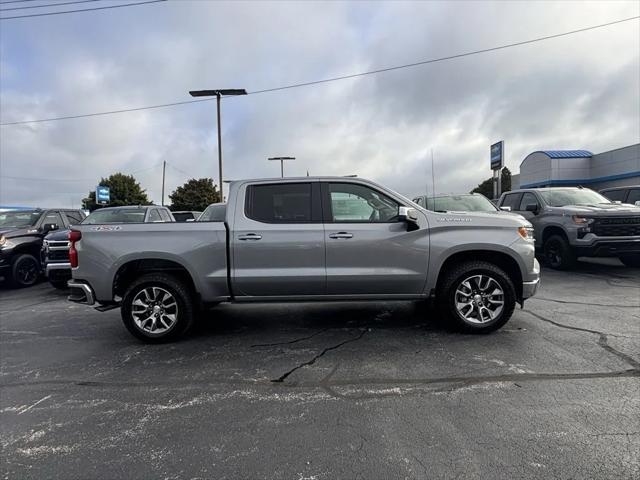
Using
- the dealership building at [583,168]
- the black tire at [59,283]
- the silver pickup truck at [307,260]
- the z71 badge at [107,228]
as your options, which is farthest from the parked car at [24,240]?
the dealership building at [583,168]

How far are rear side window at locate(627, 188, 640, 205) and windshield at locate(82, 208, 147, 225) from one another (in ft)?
44.1

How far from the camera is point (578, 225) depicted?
9.13 metres

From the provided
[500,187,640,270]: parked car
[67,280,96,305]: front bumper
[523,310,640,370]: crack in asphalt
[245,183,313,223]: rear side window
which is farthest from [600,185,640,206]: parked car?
[67,280,96,305]: front bumper

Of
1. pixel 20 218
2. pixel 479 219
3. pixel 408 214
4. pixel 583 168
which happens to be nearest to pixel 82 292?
pixel 408 214

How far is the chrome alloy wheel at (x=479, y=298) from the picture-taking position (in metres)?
5.02

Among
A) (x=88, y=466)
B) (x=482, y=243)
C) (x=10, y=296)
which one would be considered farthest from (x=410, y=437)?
(x=10, y=296)

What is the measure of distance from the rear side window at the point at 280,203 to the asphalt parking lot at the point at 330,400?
1.51 meters

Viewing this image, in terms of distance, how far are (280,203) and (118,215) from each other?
625 cm

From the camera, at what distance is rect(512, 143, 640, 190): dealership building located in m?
22.8

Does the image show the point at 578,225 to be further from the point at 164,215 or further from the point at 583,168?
the point at 583,168

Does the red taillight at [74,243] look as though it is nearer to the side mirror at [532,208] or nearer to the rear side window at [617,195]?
the side mirror at [532,208]

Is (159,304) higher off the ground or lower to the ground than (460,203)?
lower

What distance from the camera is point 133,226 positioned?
4.95 meters

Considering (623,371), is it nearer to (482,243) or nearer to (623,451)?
(623,451)
